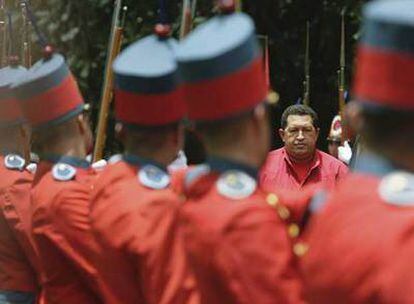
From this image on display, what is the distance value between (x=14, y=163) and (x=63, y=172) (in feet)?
3.84

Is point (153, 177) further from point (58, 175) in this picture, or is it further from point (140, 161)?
point (58, 175)

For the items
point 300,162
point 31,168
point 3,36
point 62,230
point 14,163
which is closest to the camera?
point 62,230

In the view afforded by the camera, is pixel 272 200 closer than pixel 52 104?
Yes

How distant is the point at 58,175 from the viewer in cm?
368

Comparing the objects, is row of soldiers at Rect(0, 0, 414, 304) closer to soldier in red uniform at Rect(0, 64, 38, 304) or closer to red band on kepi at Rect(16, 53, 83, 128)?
red band on kepi at Rect(16, 53, 83, 128)

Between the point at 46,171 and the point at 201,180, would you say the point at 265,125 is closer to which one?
the point at 201,180

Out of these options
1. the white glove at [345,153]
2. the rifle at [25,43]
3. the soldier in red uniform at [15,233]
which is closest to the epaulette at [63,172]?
the soldier in red uniform at [15,233]

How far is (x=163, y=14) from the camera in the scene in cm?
358

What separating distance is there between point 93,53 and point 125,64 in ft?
25.1

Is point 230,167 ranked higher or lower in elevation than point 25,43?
higher

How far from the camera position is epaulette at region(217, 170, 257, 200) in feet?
8.77

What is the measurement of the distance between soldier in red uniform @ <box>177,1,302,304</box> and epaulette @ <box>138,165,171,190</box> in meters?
0.44

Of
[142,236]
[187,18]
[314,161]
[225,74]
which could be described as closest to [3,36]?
[314,161]

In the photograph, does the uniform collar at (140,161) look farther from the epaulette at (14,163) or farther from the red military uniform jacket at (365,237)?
the epaulette at (14,163)
